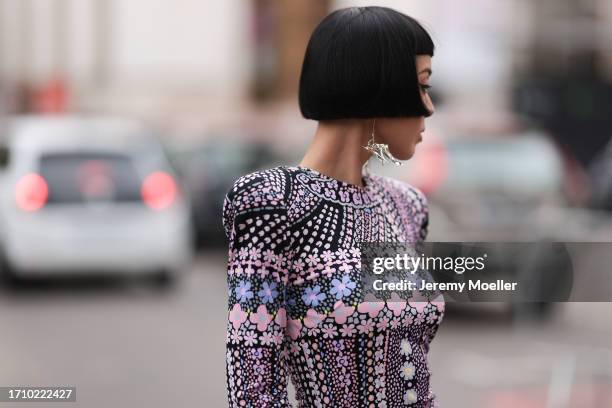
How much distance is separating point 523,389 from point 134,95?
4778 centimetres

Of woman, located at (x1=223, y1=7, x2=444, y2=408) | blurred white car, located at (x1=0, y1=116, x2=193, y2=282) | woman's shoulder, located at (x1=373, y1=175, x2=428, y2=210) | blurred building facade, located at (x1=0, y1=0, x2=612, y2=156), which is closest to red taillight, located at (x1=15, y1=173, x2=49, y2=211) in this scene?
blurred white car, located at (x1=0, y1=116, x2=193, y2=282)

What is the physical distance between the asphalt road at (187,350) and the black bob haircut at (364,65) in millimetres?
3327

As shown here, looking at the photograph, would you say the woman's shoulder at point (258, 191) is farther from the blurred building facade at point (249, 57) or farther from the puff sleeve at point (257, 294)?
the blurred building facade at point (249, 57)

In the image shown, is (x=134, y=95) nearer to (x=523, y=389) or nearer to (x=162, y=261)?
(x=162, y=261)

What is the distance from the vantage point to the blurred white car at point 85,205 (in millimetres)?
11953

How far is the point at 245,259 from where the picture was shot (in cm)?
222

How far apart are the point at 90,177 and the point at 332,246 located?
10.0 metres

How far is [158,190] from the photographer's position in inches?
492

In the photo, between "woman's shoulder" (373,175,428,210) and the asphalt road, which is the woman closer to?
"woman's shoulder" (373,175,428,210)

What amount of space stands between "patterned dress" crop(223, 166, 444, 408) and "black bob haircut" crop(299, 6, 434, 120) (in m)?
0.15

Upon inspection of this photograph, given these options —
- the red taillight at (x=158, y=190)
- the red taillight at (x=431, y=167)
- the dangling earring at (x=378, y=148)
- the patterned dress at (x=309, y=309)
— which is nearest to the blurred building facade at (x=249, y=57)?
the red taillight at (x=431, y=167)

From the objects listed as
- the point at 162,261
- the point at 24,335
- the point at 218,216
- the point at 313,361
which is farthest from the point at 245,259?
the point at 218,216

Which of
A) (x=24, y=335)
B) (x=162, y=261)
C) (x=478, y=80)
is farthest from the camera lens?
(x=478, y=80)

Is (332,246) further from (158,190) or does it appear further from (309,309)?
(158,190)
